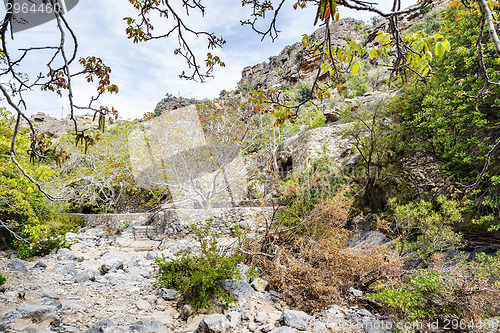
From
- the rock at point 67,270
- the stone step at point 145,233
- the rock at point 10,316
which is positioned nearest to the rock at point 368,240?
the rock at point 10,316

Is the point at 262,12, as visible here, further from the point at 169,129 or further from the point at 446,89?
the point at 169,129

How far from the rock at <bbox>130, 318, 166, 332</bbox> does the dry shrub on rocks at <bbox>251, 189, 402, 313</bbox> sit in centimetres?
193

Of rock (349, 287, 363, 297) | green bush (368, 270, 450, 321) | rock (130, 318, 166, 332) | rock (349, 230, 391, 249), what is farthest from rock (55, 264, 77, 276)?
rock (349, 230, 391, 249)

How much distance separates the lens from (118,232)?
10531mm

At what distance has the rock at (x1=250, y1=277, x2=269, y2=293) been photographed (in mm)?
4090

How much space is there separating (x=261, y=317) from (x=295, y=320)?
0.48m

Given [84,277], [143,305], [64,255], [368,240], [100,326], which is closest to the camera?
[100,326]

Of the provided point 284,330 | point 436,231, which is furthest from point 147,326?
point 436,231

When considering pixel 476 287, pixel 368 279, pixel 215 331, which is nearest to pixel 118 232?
pixel 215 331

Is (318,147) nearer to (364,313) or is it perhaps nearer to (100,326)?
(364,313)

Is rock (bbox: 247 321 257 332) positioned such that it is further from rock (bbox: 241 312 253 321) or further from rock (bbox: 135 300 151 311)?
rock (bbox: 135 300 151 311)

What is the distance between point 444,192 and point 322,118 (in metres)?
8.20

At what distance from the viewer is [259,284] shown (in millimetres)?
4180

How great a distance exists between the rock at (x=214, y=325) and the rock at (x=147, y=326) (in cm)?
55
